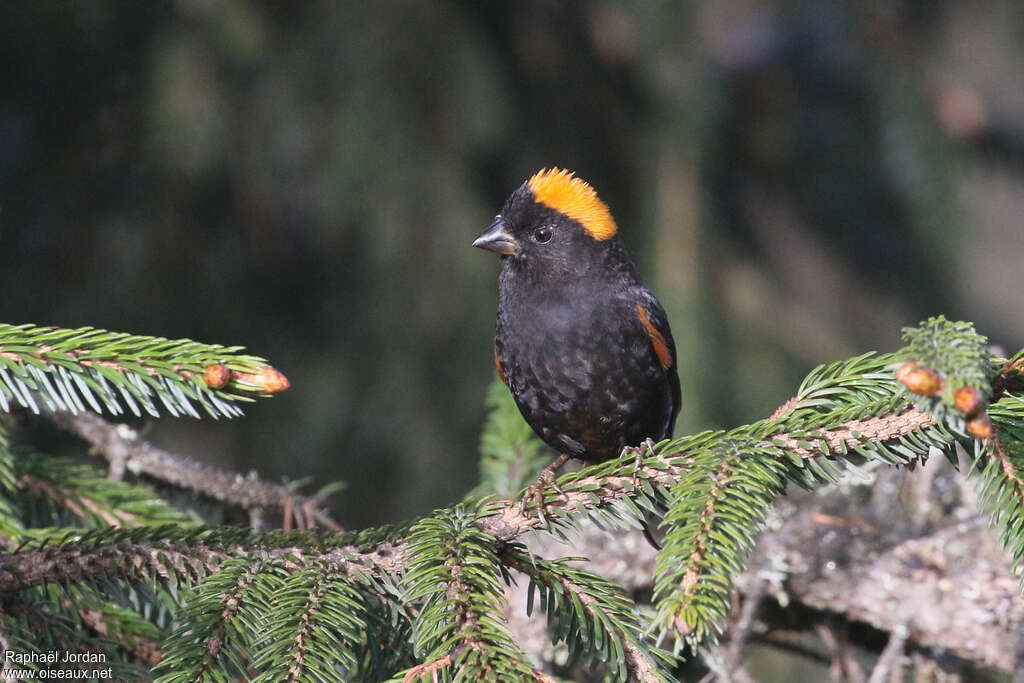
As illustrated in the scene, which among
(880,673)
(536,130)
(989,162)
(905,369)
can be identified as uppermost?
(989,162)

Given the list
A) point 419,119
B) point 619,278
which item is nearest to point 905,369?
point 619,278

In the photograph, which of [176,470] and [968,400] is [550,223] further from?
[968,400]

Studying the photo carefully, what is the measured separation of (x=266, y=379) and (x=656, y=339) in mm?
1544

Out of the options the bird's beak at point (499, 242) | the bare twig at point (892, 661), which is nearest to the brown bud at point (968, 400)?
the bare twig at point (892, 661)

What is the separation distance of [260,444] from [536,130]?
1964 millimetres

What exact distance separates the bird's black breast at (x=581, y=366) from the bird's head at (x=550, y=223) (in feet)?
0.61

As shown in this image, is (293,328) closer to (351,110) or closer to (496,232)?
(351,110)

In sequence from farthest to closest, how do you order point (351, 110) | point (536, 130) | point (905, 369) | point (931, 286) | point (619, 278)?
point (931, 286) < point (536, 130) < point (351, 110) < point (619, 278) < point (905, 369)

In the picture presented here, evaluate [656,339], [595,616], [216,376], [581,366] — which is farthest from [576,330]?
[216,376]

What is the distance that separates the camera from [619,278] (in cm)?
301

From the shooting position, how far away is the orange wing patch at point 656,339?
112 inches

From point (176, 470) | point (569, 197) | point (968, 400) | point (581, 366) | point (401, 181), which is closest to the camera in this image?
point (968, 400)

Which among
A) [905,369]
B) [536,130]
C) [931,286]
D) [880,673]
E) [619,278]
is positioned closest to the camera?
[905,369]

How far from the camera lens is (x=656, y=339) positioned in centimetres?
286
